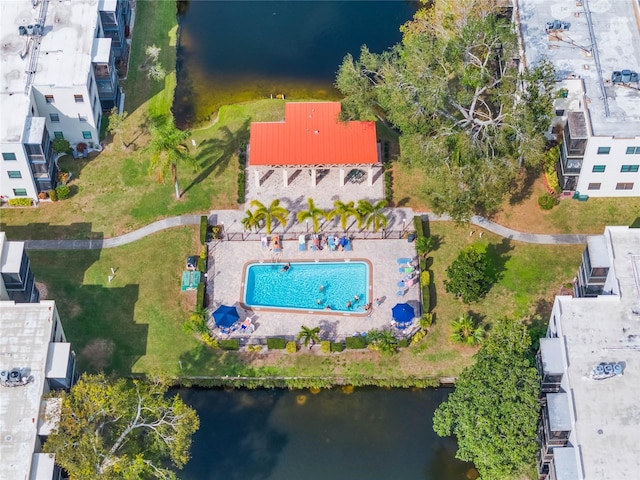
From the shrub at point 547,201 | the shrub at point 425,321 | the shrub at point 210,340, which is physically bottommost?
the shrub at point 210,340

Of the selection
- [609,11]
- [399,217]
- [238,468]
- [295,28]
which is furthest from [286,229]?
[609,11]

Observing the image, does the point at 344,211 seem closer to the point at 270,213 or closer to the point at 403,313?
the point at 270,213

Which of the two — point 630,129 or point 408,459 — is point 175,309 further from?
point 630,129

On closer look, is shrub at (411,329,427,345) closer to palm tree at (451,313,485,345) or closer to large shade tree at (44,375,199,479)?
palm tree at (451,313,485,345)

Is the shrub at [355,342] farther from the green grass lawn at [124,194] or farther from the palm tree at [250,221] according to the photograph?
the green grass lawn at [124,194]

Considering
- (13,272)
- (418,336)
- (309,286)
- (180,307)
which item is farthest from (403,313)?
(13,272)

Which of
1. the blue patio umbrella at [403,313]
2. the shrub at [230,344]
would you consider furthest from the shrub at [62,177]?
the blue patio umbrella at [403,313]

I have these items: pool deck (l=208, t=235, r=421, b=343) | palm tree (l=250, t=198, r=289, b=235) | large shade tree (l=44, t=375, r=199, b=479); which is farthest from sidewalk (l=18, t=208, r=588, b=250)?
large shade tree (l=44, t=375, r=199, b=479)
